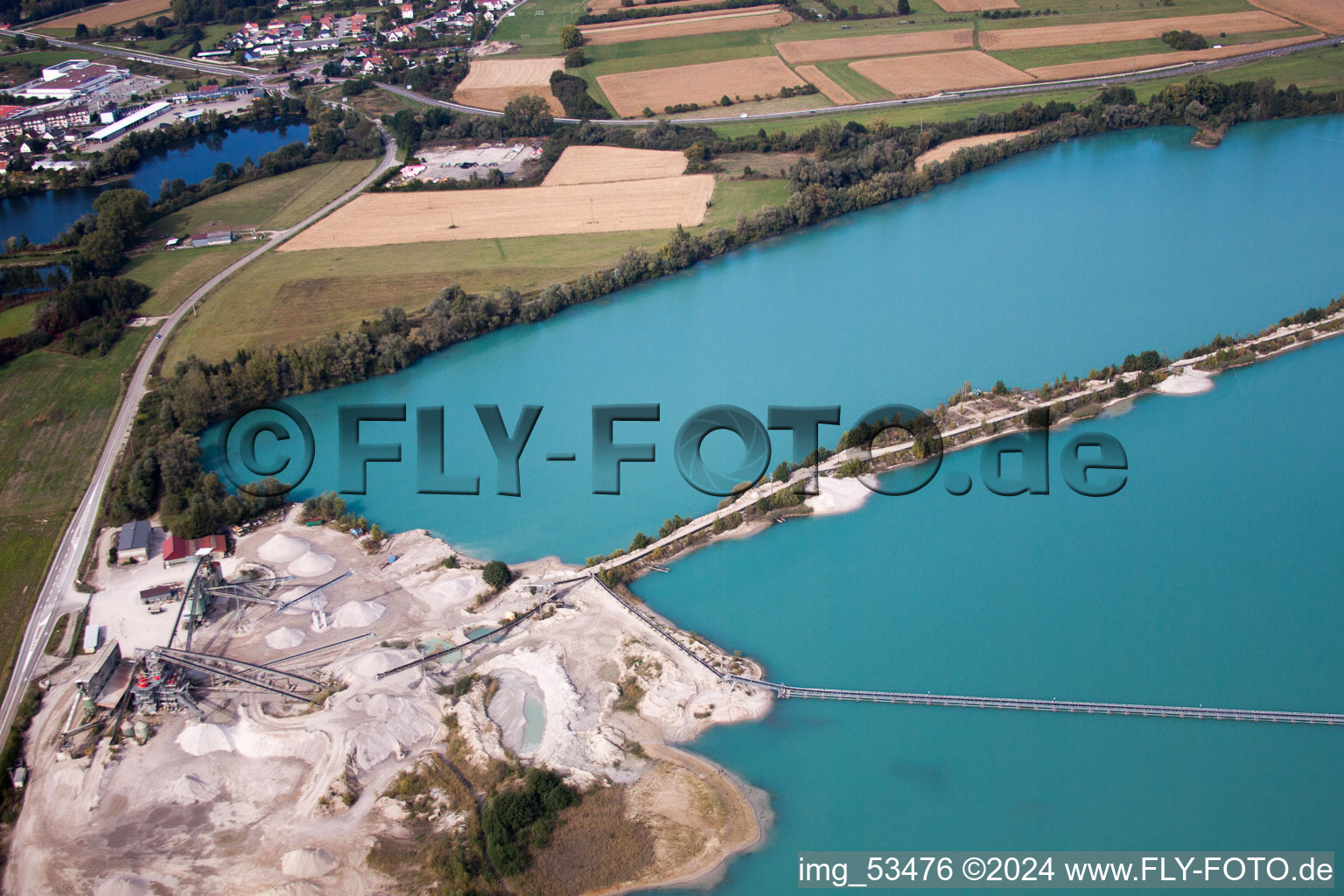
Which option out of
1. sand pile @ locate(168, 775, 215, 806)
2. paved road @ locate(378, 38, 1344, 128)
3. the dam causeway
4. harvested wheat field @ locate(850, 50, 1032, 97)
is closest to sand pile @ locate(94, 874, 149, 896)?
sand pile @ locate(168, 775, 215, 806)

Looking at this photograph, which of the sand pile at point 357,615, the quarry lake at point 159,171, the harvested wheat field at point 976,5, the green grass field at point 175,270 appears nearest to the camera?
the sand pile at point 357,615

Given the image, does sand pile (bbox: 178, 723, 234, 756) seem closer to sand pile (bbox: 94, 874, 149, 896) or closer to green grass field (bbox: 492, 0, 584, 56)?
sand pile (bbox: 94, 874, 149, 896)

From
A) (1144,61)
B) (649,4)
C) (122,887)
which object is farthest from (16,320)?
(1144,61)

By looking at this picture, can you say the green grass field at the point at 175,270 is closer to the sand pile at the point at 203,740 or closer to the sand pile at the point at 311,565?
the sand pile at the point at 311,565

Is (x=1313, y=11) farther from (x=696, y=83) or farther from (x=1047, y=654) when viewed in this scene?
(x=1047, y=654)

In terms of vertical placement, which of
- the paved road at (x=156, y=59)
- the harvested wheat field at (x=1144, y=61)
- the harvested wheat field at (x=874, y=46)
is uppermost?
the paved road at (x=156, y=59)

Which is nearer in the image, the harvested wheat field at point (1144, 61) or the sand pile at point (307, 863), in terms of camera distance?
the sand pile at point (307, 863)

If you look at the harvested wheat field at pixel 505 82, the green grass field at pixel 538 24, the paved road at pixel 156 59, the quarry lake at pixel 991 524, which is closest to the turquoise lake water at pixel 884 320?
the quarry lake at pixel 991 524
